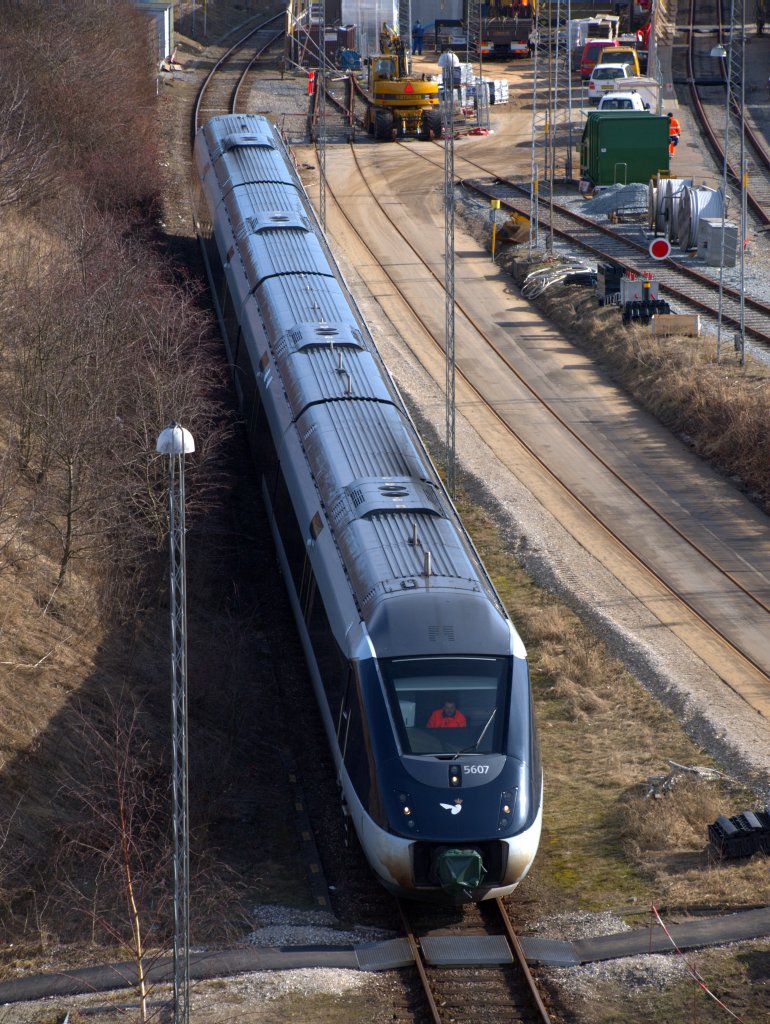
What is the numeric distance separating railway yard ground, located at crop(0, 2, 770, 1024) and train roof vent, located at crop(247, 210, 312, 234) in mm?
5099

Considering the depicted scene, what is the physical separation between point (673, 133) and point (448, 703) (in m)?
45.3

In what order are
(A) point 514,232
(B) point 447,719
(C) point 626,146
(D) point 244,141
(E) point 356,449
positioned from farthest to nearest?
(C) point 626,146 < (A) point 514,232 < (D) point 244,141 < (E) point 356,449 < (B) point 447,719

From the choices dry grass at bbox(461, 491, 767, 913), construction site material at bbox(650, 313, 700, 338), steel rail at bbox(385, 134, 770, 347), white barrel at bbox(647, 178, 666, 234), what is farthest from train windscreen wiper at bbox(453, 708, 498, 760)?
white barrel at bbox(647, 178, 666, 234)

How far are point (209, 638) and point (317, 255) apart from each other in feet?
33.3

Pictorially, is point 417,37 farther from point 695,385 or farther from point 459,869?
point 459,869

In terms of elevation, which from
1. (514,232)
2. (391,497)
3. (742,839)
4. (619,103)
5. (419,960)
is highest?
(619,103)

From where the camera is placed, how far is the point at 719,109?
62094 millimetres

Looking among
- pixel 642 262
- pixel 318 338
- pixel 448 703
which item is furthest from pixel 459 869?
pixel 642 262

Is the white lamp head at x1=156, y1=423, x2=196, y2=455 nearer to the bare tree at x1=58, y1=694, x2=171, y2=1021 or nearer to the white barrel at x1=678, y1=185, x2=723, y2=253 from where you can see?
the bare tree at x1=58, y1=694, x2=171, y2=1021

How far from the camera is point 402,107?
5750cm

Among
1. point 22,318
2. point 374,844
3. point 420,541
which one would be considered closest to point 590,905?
point 374,844

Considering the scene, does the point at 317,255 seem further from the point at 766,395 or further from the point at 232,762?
the point at 232,762

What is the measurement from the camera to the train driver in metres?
15.1

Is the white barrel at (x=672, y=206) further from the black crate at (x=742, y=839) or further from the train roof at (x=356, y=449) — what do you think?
the black crate at (x=742, y=839)
